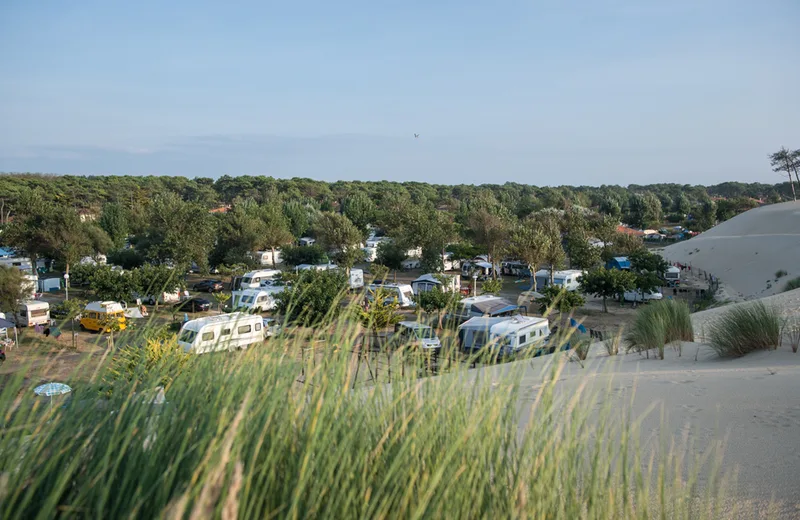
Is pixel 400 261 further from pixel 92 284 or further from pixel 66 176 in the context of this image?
pixel 66 176

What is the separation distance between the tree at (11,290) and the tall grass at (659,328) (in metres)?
19.1

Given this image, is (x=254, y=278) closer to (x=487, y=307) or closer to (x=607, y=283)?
(x=487, y=307)

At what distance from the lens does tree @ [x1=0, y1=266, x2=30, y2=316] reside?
62.2ft

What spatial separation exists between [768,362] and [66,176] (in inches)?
4145

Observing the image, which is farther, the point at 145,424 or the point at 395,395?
the point at 395,395

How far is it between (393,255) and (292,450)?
3282 centimetres

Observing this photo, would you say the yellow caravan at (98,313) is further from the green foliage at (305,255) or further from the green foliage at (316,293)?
the green foliage at (305,255)

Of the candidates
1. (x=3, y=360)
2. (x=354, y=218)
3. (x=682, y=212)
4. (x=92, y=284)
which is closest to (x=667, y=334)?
(x=3, y=360)

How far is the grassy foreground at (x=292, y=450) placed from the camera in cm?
179

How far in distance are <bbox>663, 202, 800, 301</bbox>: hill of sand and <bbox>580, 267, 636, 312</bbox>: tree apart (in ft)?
21.1

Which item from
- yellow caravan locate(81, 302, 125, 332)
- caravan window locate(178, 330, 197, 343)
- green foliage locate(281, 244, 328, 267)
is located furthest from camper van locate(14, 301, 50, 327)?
green foliage locate(281, 244, 328, 267)

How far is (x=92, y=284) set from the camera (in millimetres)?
21875

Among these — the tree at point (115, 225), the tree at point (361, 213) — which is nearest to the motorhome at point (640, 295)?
the tree at point (361, 213)

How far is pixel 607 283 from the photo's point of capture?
24.1 meters
